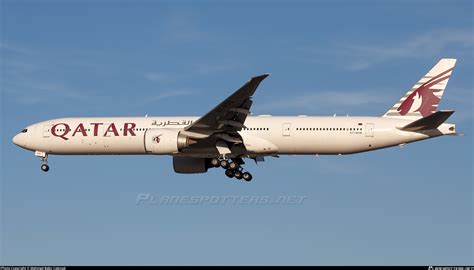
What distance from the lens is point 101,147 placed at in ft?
166

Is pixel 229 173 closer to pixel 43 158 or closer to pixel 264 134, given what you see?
pixel 264 134

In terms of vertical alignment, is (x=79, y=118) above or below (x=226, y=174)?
above

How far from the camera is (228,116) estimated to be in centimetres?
4666

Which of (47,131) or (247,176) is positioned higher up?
(47,131)

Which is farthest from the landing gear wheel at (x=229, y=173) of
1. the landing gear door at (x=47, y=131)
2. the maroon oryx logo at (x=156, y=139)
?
the landing gear door at (x=47, y=131)

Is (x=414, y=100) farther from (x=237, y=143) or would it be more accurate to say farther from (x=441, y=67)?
(x=237, y=143)

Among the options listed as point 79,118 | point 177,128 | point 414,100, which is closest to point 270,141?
point 177,128

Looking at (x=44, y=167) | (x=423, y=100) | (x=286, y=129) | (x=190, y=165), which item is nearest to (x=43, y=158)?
(x=44, y=167)

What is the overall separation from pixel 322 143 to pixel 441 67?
8801 millimetres

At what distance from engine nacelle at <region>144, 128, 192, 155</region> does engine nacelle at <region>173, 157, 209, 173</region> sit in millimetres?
4063

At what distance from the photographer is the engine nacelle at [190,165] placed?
51938mm

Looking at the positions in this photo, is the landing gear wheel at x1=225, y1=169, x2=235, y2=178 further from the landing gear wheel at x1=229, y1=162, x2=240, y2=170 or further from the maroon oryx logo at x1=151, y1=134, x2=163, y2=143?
the maroon oryx logo at x1=151, y1=134, x2=163, y2=143

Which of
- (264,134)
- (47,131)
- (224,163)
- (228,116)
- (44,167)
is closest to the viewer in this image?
(228,116)

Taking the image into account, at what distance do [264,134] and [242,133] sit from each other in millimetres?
1318
